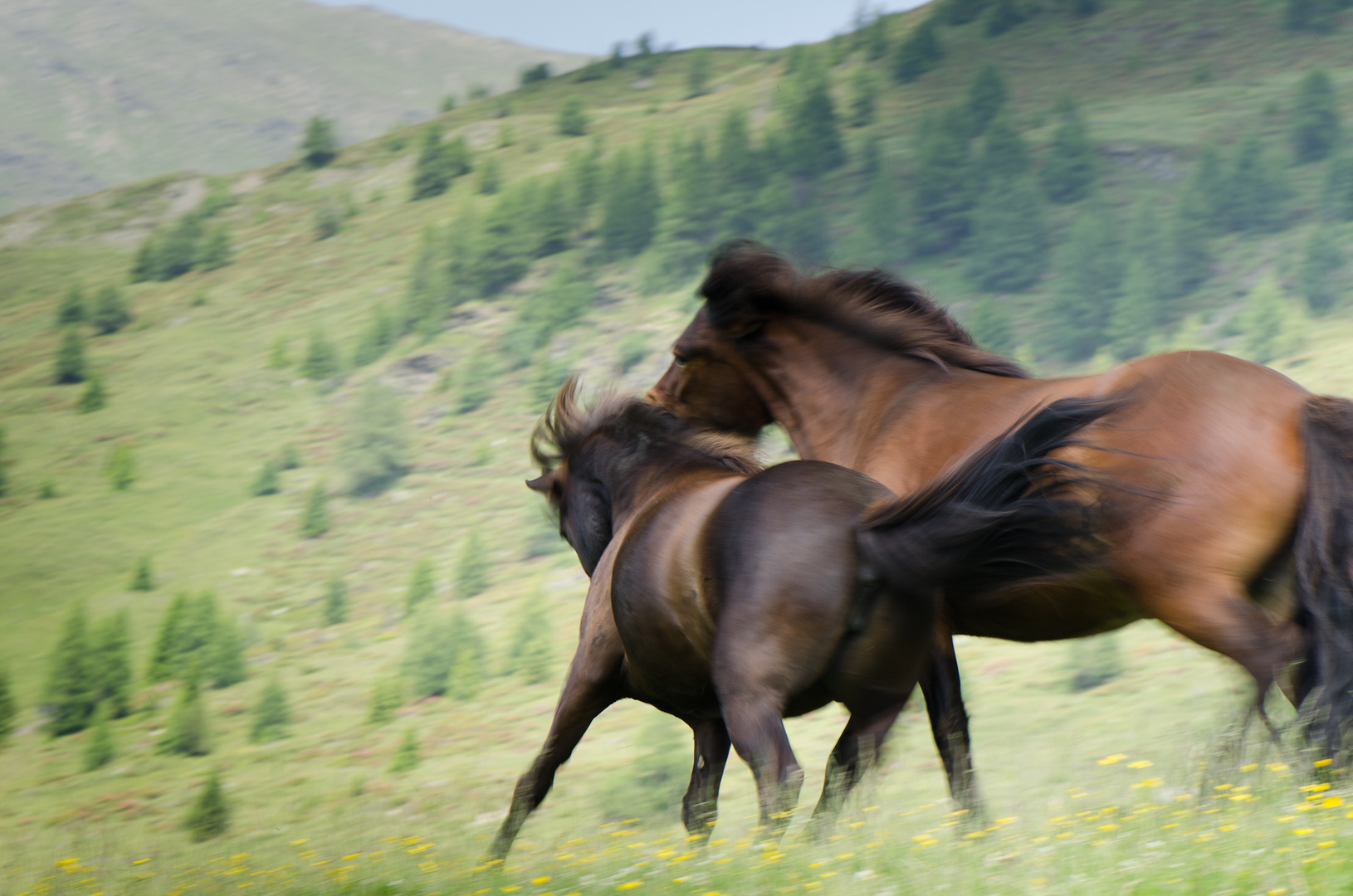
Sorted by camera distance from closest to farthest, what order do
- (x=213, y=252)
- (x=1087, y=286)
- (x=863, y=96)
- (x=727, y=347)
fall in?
(x=727, y=347)
(x=1087, y=286)
(x=863, y=96)
(x=213, y=252)

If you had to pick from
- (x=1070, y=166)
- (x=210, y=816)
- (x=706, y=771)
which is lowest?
(x=210, y=816)

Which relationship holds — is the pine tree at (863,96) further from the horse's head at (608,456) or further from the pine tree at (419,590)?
the horse's head at (608,456)

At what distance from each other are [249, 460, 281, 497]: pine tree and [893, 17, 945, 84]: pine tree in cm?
2300

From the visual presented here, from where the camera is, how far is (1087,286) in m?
25.4

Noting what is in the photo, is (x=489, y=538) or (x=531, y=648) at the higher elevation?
(x=489, y=538)

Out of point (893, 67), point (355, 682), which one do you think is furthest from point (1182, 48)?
point (355, 682)

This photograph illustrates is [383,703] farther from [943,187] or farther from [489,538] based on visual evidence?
[943,187]

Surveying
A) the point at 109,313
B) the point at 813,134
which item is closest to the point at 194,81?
the point at 109,313

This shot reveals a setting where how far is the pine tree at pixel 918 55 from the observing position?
35500 millimetres

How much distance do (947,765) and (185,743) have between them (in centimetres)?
1721

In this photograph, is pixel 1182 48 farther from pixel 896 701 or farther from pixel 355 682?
pixel 896 701

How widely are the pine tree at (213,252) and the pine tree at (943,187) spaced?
22.5 meters

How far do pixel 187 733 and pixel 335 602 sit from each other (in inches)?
169

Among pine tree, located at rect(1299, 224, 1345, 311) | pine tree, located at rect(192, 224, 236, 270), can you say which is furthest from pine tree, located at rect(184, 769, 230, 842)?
pine tree, located at rect(192, 224, 236, 270)
